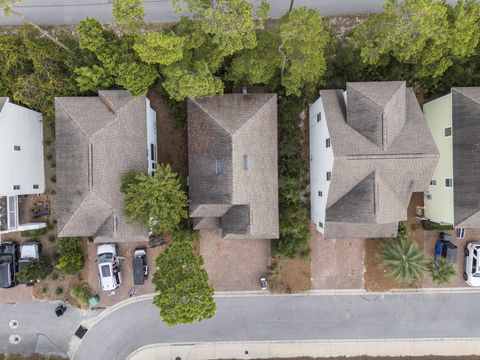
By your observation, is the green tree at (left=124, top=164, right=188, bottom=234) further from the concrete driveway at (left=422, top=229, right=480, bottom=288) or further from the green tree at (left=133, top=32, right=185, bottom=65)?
the concrete driveway at (left=422, top=229, right=480, bottom=288)

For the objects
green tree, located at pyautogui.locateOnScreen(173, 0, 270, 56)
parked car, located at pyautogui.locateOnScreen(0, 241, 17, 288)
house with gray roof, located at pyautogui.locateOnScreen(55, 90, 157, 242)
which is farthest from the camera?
parked car, located at pyautogui.locateOnScreen(0, 241, 17, 288)

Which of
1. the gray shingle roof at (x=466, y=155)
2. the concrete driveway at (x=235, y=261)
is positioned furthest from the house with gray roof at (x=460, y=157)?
the concrete driveway at (x=235, y=261)

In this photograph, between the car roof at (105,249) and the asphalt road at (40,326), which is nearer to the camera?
the car roof at (105,249)

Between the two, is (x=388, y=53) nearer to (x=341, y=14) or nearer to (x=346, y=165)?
(x=341, y=14)

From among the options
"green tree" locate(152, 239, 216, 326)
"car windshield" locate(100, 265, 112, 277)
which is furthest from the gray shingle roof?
"car windshield" locate(100, 265, 112, 277)

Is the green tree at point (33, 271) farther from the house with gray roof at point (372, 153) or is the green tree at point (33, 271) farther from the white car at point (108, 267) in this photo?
the house with gray roof at point (372, 153)

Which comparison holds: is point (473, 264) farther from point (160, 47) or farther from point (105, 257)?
point (105, 257)
